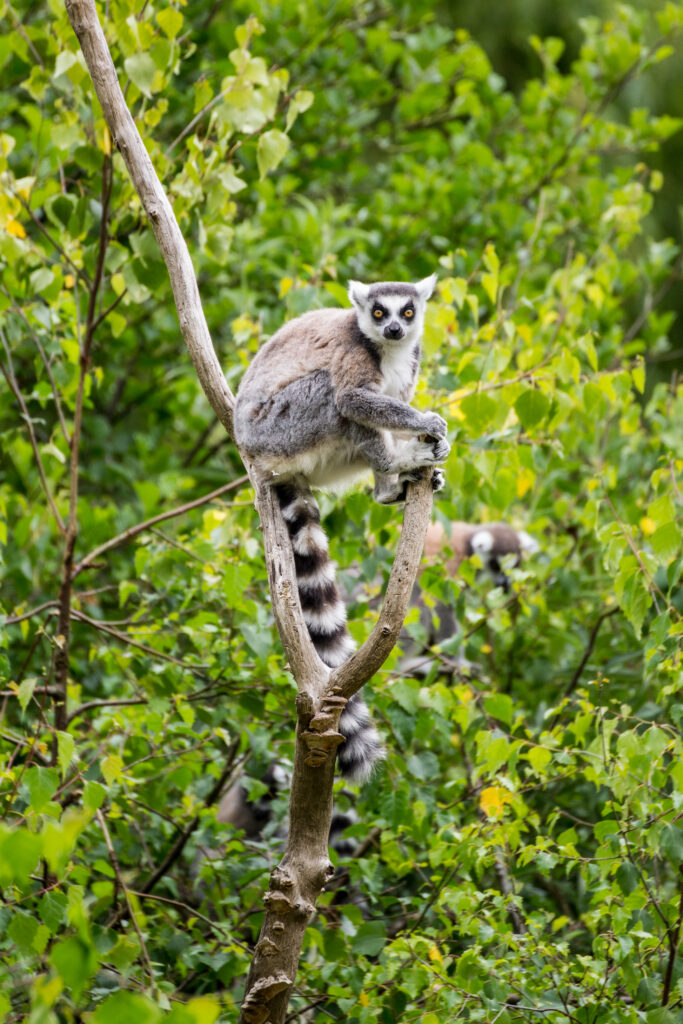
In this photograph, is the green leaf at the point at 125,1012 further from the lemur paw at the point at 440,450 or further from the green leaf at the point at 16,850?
the lemur paw at the point at 440,450

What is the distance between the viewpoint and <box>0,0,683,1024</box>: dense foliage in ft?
9.53

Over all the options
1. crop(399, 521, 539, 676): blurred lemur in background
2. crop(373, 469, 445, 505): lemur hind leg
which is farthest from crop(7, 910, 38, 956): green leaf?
crop(399, 521, 539, 676): blurred lemur in background

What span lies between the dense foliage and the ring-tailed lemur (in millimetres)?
151

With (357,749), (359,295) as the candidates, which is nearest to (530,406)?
(359,295)

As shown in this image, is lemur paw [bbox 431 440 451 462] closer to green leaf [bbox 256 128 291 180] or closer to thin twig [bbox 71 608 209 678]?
green leaf [bbox 256 128 291 180]

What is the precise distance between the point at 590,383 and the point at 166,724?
1.88 meters

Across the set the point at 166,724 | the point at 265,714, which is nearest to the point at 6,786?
the point at 166,724

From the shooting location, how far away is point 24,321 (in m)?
3.83

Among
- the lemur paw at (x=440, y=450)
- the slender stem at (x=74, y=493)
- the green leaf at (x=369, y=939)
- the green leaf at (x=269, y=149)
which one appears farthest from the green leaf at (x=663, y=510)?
the slender stem at (x=74, y=493)

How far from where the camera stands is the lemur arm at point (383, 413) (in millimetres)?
3262

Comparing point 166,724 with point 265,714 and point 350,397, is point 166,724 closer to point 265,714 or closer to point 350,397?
point 265,714

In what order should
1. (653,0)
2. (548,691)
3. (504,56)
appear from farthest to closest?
(504,56), (653,0), (548,691)

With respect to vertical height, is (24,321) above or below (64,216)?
below

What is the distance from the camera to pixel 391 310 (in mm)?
3732
